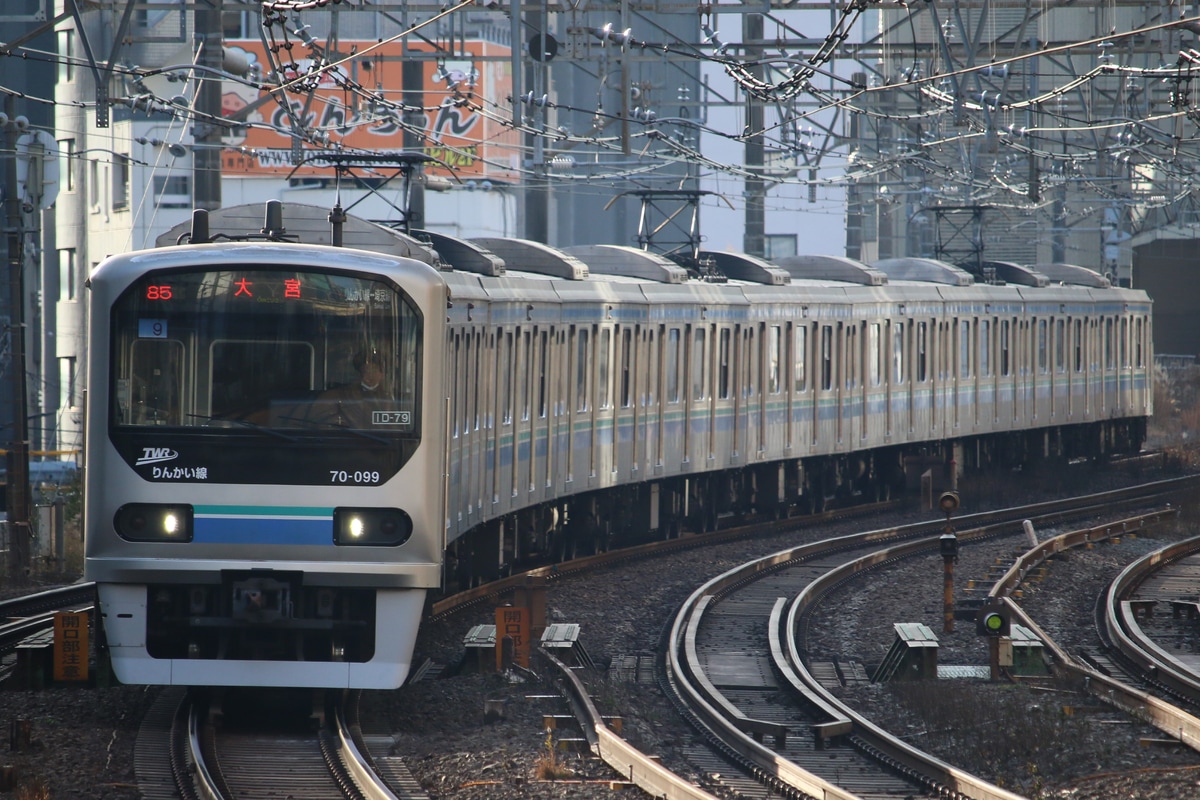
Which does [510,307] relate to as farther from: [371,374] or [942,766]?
[942,766]

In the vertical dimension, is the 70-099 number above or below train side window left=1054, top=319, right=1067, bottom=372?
below

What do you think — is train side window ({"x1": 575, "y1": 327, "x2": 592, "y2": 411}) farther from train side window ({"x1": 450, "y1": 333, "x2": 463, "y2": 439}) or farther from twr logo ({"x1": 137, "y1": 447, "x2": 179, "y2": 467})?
twr logo ({"x1": 137, "y1": 447, "x2": 179, "y2": 467})

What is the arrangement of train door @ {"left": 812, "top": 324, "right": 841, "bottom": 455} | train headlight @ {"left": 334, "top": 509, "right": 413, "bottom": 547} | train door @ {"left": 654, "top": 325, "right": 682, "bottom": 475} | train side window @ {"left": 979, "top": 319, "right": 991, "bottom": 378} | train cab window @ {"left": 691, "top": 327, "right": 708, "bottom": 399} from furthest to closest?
train side window @ {"left": 979, "top": 319, "right": 991, "bottom": 378} < train door @ {"left": 812, "top": 324, "right": 841, "bottom": 455} < train cab window @ {"left": 691, "top": 327, "right": 708, "bottom": 399} < train door @ {"left": 654, "top": 325, "right": 682, "bottom": 475} < train headlight @ {"left": 334, "top": 509, "right": 413, "bottom": 547}

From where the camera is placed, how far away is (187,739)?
8.67 meters

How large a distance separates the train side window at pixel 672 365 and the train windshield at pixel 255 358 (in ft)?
29.8

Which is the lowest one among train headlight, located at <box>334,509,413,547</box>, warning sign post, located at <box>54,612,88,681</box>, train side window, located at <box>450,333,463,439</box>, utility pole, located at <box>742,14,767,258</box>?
warning sign post, located at <box>54,612,88,681</box>

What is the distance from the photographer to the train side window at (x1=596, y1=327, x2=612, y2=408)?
16.3 metres

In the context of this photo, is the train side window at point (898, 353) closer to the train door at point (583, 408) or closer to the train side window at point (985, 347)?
the train side window at point (985, 347)

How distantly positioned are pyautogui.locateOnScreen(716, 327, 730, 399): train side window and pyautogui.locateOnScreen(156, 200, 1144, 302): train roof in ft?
1.52

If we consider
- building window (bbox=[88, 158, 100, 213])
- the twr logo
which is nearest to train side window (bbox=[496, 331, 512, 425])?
the twr logo

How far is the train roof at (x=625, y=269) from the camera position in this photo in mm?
10648

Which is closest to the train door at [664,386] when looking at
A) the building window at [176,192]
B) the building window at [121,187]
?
the building window at [121,187]

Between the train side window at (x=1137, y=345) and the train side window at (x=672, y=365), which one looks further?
the train side window at (x=1137, y=345)

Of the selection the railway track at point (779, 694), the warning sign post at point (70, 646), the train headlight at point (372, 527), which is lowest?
the railway track at point (779, 694)
